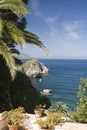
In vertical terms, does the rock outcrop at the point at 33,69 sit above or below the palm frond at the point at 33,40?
below

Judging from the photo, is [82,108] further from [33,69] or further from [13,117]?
[33,69]

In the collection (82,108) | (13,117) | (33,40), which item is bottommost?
(82,108)

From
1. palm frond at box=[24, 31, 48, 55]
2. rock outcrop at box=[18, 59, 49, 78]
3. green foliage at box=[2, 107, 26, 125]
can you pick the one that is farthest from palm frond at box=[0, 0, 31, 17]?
rock outcrop at box=[18, 59, 49, 78]

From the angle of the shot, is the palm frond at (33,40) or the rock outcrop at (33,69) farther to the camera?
the rock outcrop at (33,69)

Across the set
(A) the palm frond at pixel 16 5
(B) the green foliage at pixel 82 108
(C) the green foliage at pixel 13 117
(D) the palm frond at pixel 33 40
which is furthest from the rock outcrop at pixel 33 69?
(C) the green foliage at pixel 13 117

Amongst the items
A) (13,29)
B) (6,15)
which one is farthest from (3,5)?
(6,15)

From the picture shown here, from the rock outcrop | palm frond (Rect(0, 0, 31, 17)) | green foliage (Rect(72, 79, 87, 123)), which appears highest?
palm frond (Rect(0, 0, 31, 17))

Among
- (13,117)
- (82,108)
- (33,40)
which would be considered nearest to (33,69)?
(33,40)

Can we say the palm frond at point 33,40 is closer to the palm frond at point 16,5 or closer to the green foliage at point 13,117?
the palm frond at point 16,5

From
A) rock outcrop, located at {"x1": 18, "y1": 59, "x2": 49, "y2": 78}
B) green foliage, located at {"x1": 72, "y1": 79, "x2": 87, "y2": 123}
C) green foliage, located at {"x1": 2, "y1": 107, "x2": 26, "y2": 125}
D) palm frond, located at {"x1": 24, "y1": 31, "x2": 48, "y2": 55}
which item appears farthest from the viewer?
rock outcrop, located at {"x1": 18, "y1": 59, "x2": 49, "y2": 78}

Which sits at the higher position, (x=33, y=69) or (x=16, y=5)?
(x=16, y=5)

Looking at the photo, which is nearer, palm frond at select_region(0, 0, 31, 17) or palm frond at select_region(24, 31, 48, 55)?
palm frond at select_region(0, 0, 31, 17)

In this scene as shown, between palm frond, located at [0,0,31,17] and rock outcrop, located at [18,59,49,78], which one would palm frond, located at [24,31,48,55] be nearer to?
palm frond, located at [0,0,31,17]

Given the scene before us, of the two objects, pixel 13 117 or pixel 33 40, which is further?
pixel 33 40
